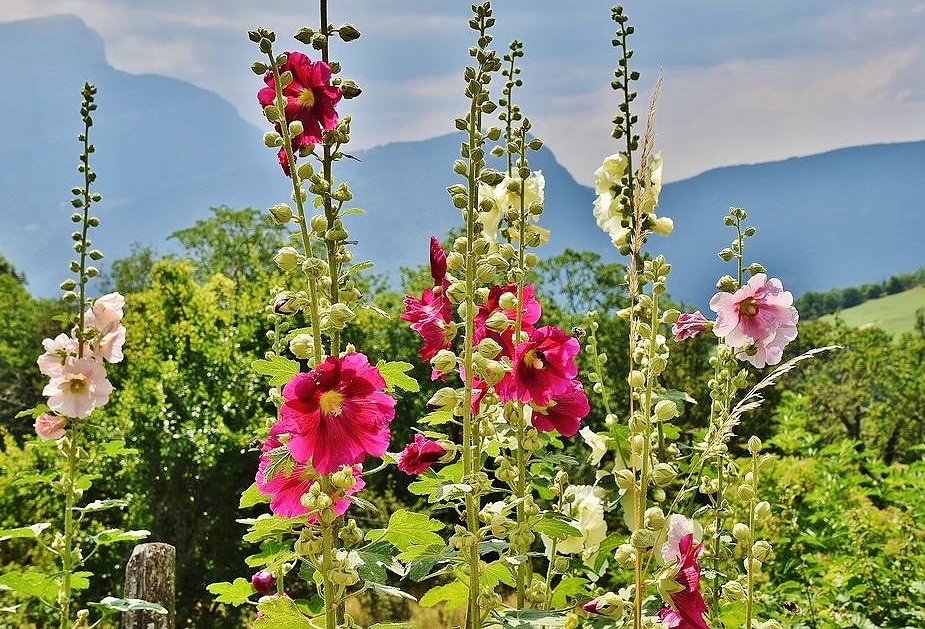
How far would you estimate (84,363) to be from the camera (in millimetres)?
2188

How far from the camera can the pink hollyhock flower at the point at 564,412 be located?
56.4 inches

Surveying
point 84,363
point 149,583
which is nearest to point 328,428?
point 84,363

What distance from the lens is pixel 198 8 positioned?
10025cm

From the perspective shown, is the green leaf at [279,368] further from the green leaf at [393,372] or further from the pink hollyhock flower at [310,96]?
the pink hollyhock flower at [310,96]

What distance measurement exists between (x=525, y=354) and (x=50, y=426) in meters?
1.50

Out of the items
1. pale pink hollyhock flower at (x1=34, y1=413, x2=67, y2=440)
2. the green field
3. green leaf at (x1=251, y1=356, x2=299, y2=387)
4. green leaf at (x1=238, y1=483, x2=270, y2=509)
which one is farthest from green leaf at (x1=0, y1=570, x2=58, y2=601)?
the green field

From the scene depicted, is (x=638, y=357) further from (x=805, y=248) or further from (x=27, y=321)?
(x=805, y=248)

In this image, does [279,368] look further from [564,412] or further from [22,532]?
[22,532]

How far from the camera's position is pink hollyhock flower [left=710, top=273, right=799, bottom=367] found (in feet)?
4.76

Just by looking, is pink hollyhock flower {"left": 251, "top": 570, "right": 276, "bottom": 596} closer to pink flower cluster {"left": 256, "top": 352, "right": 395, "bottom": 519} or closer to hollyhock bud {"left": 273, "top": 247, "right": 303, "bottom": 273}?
pink flower cluster {"left": 256, "top": 352, "right": 395, "bottom": 519}

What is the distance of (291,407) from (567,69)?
84736 millimetres

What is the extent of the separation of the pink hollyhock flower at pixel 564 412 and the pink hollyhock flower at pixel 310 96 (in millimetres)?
566

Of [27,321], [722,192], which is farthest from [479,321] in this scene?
[722,192]

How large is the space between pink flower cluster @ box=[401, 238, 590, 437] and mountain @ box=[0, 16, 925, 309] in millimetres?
68264
